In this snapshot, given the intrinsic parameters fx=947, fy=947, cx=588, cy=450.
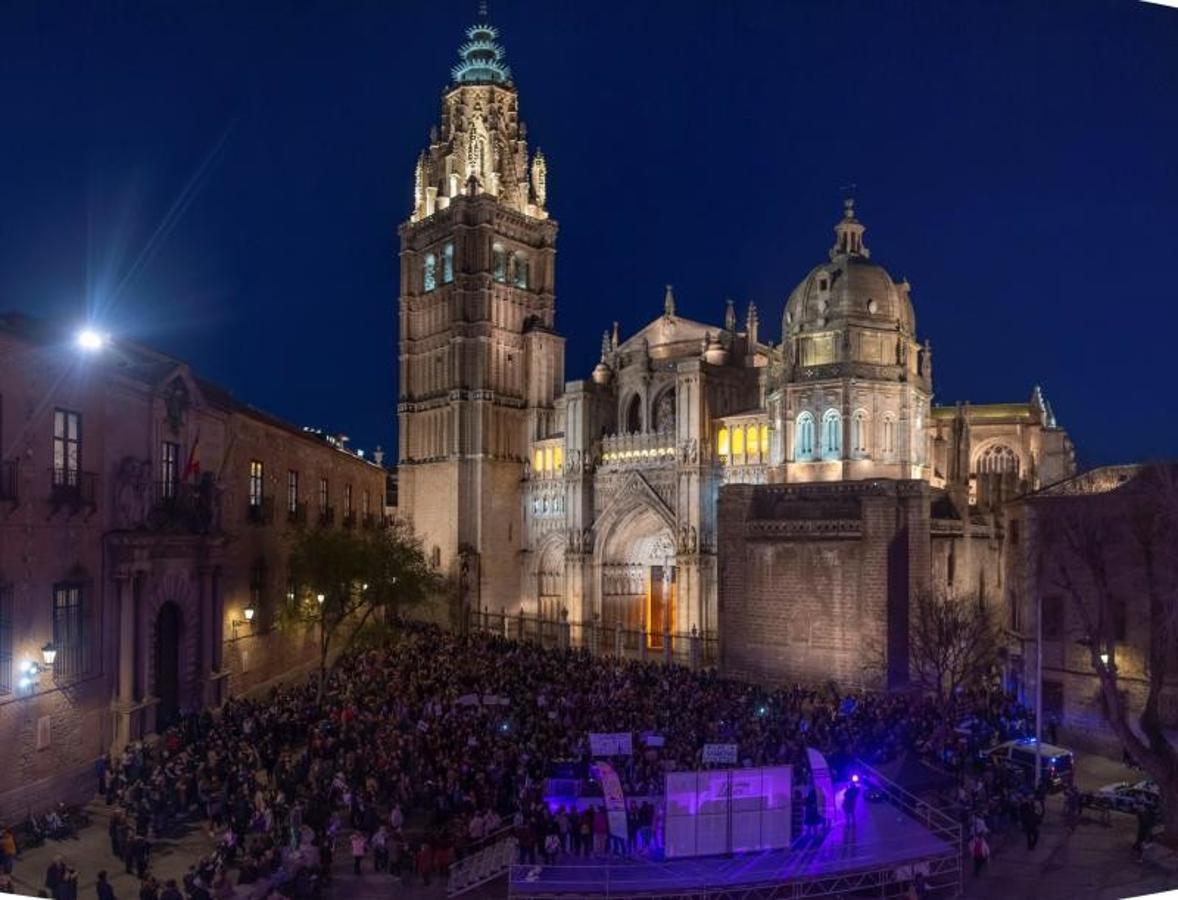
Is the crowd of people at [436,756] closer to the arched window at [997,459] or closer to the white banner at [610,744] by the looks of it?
the white banner at [610,744]

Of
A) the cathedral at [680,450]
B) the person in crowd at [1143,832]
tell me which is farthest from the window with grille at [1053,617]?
the person in crowd at [1143,832]

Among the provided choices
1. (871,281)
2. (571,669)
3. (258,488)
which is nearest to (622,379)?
(871,281)

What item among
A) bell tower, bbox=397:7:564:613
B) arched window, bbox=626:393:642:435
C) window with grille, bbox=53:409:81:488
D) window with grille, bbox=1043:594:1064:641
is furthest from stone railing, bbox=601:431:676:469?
window with grille, bbox=53:409:81:488

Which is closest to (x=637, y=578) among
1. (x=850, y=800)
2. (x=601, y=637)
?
(x=601, y=637)

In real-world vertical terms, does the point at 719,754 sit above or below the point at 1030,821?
above

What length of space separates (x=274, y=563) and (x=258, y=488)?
2.34 m

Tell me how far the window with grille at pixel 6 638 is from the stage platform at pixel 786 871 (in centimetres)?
794

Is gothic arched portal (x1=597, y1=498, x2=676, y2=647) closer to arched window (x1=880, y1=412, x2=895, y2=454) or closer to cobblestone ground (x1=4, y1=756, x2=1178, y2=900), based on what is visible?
arched window (x1=880, y1=412, x2=895, y2=454)

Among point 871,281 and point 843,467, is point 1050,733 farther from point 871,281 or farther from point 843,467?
point 871,281

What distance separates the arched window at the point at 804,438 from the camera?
118 feet

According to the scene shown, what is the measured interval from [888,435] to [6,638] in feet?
96.4

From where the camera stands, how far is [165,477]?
19375mm

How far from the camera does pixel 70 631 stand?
51.7 ft

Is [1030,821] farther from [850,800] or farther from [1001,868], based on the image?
[850,800]
